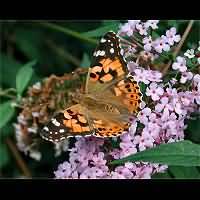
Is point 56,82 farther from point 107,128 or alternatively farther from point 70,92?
point 107,128

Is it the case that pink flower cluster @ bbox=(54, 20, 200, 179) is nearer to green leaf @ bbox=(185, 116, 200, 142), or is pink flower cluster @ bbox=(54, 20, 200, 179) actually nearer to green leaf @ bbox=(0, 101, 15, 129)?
green leaf @ bbox=(185, 116, 200, 142)

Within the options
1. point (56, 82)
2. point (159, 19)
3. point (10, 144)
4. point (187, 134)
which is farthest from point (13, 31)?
point (187, 134)

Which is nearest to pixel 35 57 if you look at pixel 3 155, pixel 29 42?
pixel 29 42

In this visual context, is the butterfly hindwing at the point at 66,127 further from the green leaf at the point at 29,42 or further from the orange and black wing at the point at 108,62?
the green leaf at the point at 29,42

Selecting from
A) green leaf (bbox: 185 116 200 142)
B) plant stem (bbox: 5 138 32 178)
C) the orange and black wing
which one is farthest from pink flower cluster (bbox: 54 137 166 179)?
plant stem (bbox: 5 138 32 178)

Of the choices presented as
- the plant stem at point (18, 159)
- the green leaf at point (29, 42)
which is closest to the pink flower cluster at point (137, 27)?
the plant stem at point (18, 159)
